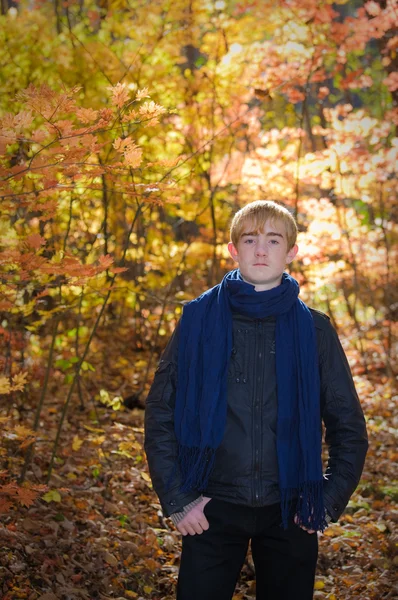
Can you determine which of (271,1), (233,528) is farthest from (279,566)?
(271,1)

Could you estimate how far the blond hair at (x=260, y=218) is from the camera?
86.5 inches

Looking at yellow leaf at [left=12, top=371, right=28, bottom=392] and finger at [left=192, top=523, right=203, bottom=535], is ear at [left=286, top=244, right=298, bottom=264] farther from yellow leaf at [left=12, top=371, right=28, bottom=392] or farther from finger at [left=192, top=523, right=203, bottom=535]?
yellow leaf at [left=12, top=371, right=28, bottom=392]

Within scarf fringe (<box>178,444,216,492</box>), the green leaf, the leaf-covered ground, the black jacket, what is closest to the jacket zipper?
the black jacket

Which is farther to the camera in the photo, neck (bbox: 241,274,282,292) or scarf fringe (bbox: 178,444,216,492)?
neck (bbox: 241,274,282,292)

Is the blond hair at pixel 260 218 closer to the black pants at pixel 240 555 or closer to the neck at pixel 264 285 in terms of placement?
the neck at pixel 264 285

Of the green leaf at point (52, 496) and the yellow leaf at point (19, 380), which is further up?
the yellow leaf at point (19, 380)

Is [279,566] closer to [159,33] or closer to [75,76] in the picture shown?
[75,76]

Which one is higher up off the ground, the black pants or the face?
the face

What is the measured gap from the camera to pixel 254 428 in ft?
6.68

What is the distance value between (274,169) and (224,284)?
528 centimetres

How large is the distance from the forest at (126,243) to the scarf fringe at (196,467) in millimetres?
Answer: 1017

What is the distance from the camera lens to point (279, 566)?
2025 millimetres

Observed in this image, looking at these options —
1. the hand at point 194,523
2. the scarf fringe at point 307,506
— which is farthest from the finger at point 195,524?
the scarf fringe at point 307,506

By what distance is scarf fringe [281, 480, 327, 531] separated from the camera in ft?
6.53
